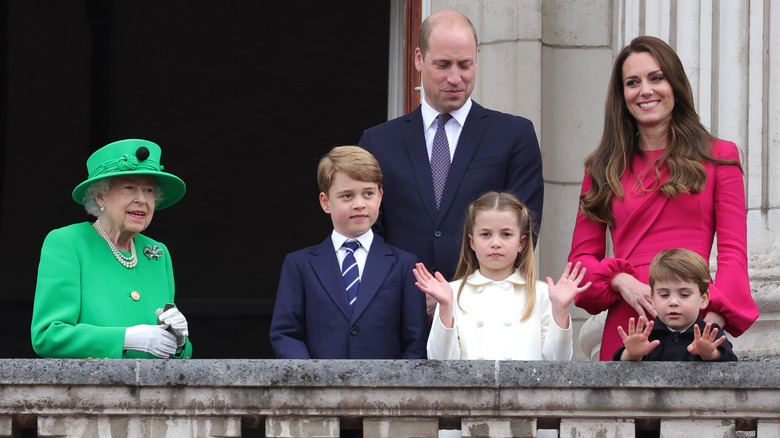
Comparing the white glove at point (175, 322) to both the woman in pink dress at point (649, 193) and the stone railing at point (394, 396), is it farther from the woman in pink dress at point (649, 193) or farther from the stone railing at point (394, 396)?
the woman in pink dress at point (649, 193)

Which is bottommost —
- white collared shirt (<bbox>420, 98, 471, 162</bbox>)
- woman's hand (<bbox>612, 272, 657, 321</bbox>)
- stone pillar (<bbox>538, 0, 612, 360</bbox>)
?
woman's hand (<bbox>612, 272, 657, 321</bbox>)

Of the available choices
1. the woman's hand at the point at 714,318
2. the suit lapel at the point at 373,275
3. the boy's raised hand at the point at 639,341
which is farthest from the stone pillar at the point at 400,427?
the woman's hand at the point at 714,318

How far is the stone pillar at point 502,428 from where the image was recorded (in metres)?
3.60

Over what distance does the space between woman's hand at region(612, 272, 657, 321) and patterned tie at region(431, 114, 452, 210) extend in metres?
0.76

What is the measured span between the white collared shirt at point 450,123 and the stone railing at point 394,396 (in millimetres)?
1359

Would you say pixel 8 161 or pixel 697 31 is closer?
pixel 697 31

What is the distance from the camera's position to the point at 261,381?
141 inches

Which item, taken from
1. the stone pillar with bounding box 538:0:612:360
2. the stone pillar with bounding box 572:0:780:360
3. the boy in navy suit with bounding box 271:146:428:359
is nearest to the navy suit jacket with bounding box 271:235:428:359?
the boy in navy suit with bounding box 271:146:428:359

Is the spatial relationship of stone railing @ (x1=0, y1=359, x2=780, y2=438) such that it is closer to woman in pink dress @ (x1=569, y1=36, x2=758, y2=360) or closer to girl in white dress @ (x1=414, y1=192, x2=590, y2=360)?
girl in white dress @ (x1=414, y1=192, x2=590, y2=360)

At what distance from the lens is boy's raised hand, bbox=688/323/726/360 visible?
363 centimetres

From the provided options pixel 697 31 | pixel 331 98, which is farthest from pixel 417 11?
pixel 331 98

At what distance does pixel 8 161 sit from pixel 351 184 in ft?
38.4

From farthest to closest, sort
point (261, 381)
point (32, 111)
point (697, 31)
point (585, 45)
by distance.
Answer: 1. point (32, 111)
2. point (585, 45)
3. point (697, 31)
4. point (261, 381)

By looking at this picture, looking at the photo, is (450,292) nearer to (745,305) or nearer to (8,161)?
(745,305)
